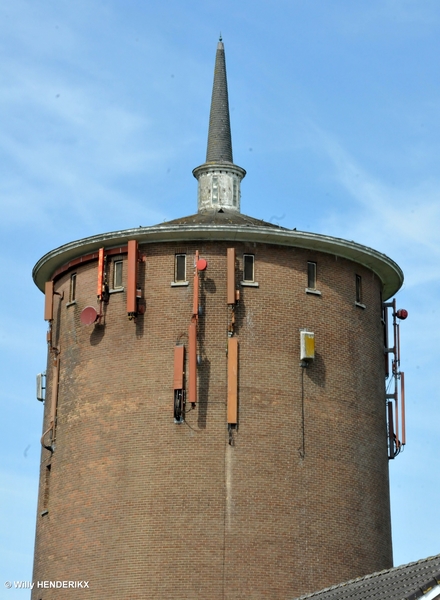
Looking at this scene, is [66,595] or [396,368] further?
[396,368]

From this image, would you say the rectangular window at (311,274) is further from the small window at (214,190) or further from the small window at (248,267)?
the small window at (214,190)

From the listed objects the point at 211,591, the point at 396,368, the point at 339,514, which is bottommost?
the point at 211,591

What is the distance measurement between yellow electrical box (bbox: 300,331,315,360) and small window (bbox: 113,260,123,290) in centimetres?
600

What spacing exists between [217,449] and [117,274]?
663cm

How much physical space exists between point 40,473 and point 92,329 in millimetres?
5162

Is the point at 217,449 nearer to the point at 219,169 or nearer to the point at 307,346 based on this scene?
the point at 307,346

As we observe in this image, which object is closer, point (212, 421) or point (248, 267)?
point (212, 421)

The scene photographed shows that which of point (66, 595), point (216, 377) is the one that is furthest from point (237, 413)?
point (66, 595)

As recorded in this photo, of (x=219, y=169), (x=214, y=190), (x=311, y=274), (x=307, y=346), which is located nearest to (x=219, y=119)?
(x=219, y=169)

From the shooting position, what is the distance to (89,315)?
4091cm

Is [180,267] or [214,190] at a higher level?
[214,190]

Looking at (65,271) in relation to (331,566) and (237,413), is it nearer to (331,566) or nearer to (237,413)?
(237,413)

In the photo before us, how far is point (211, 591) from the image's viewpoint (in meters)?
37.5

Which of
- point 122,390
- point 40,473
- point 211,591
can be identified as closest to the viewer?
point 211,591
